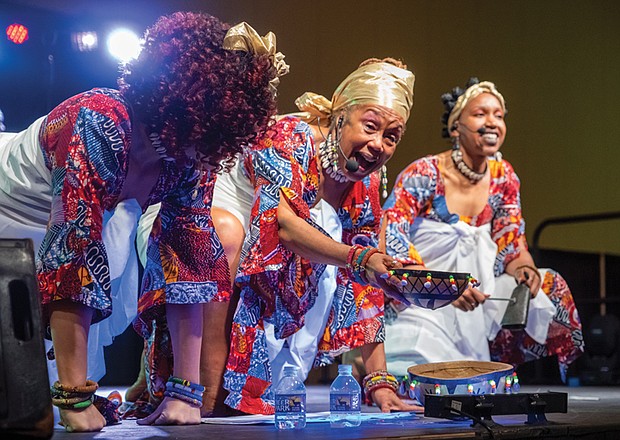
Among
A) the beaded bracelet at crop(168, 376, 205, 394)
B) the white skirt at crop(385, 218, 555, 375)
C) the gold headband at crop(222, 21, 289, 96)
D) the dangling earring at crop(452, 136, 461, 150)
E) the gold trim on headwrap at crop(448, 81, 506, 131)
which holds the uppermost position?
the gold trim on headwrap at crop(448, 81, 506, 131)

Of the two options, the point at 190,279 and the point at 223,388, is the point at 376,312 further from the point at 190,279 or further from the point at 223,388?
the point at 190,279

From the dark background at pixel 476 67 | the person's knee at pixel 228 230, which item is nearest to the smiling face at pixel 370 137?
the person's knee at pixel 228 230

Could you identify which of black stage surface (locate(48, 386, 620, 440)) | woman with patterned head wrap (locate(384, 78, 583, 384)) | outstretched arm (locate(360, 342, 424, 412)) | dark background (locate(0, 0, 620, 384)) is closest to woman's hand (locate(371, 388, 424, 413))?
outstretched arm (locate(360, 342, 424, 412))

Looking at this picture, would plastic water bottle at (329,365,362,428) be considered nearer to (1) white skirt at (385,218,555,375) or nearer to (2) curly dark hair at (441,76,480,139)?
(1) white skirt at (385,218,555,375)

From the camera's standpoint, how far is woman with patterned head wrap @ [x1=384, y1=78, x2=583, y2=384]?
3521 mm

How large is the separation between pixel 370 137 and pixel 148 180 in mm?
806

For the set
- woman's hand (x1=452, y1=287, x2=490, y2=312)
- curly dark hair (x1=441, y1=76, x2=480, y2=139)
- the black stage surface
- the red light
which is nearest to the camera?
the black stage surface

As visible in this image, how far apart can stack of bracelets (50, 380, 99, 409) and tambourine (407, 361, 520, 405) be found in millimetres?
824

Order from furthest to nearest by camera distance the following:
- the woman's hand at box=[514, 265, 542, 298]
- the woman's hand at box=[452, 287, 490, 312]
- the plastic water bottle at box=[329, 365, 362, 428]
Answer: the woman's hand at box=[514, 265, 542, 298]
the woman's hand at box=[452, 287, 490, 312]
the plastic water bottle at box=[329, 365, 362, 428]

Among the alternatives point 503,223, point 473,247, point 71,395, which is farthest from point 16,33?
point 71,395

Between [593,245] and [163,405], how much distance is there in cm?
523

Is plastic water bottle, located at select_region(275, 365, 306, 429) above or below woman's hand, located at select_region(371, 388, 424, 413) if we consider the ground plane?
above

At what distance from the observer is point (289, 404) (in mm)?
2031

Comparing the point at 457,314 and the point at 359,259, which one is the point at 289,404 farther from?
the point at 457,314
